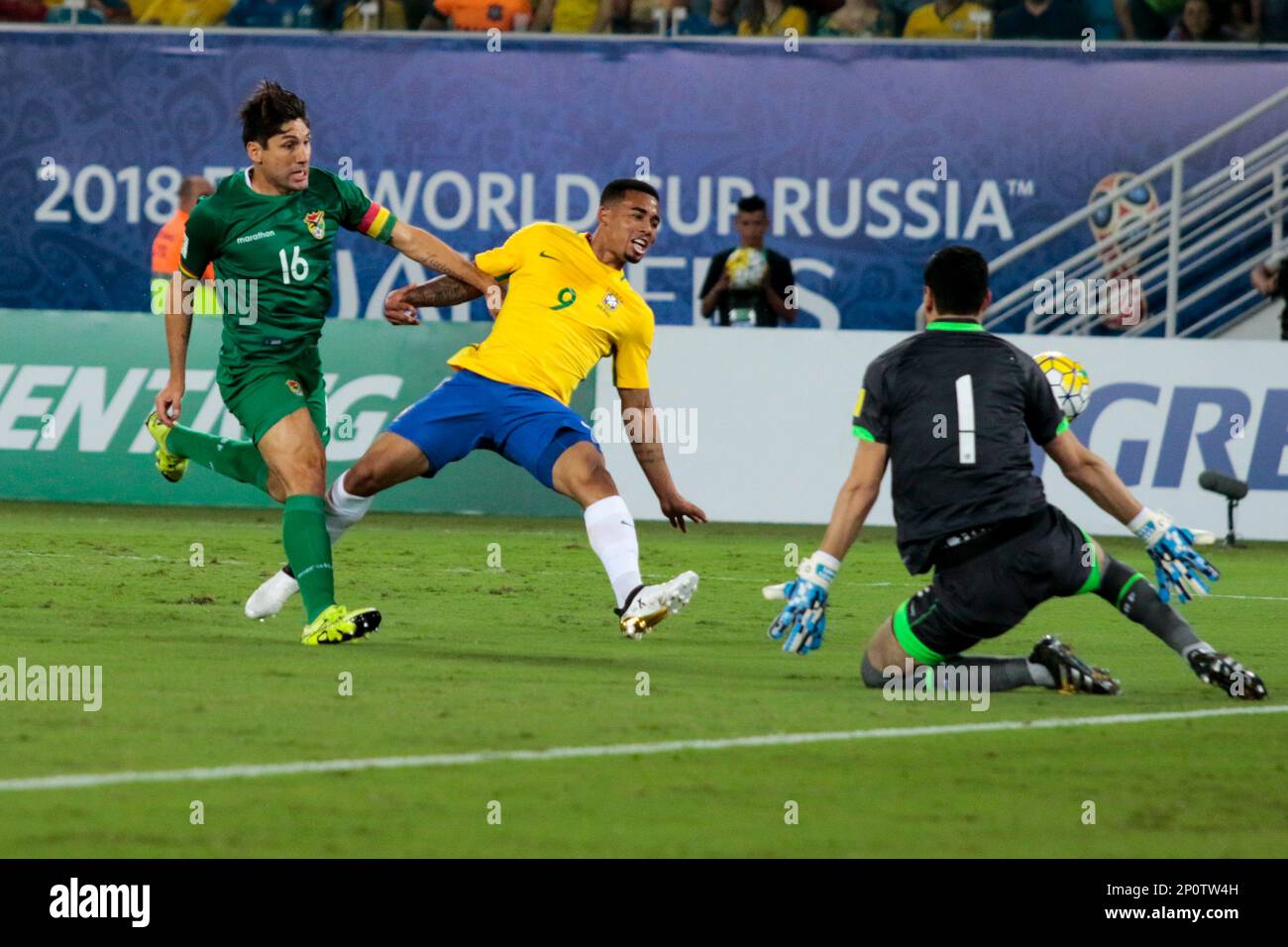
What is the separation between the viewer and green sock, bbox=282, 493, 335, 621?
8469 millimetres

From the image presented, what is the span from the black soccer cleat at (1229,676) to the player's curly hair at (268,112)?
4.00 metres

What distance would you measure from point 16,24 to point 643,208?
11.8m

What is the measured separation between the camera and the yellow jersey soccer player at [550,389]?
903 centimetres

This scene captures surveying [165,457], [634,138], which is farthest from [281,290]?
[634,138]

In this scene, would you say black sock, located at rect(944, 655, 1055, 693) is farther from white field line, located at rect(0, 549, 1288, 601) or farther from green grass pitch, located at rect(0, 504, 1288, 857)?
white field line, located at rect(0, 549, 1288, 601)

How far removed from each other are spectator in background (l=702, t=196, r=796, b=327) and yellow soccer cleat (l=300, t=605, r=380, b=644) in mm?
9139

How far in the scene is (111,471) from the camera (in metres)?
15.9

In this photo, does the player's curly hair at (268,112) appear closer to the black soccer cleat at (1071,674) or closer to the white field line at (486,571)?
the black soccer cleat at (1071,674)

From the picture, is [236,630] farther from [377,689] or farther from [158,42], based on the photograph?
[158,42]

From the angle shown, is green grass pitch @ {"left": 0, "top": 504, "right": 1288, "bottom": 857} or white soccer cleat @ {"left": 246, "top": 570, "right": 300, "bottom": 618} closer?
green grass pitch @ {"left": 0, "top": 504, "right": 1288, "bottom": 857}

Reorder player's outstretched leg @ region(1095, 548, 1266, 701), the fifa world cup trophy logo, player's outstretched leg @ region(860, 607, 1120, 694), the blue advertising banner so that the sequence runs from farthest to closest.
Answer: the blue advertising banner < the fifa world cup trophy logo < player's outstretched leg @ region(860, 607, 1120, 694) < player's outstretched leg @ region(1095, 548, 1266, 701)

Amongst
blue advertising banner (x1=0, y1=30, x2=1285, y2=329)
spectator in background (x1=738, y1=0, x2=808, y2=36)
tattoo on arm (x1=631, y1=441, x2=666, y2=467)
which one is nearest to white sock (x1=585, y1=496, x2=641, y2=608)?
tattoo on arm (x1=631, y1=441, x2=666, y2=467)
